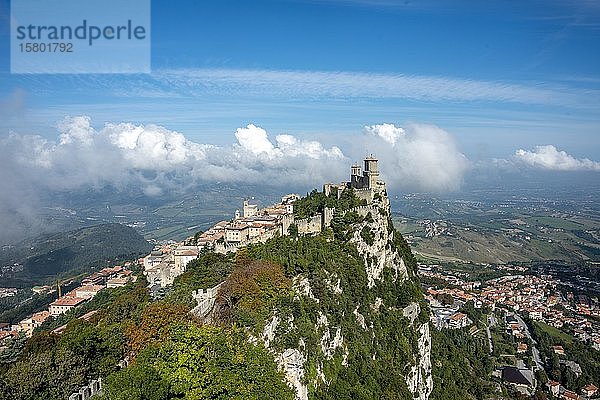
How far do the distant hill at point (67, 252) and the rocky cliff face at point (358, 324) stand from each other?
75.1 m

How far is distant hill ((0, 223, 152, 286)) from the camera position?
111m

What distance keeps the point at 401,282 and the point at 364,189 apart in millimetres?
9230

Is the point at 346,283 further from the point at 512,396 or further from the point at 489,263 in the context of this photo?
the point at 489,263

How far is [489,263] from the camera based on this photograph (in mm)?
160500

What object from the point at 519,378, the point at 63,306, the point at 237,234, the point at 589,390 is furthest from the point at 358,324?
the point at 589,390

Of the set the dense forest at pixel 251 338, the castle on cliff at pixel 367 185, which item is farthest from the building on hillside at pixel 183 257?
the castle on cliff at pixel 367 185

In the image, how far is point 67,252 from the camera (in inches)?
5094

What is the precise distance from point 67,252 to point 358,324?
113 metres

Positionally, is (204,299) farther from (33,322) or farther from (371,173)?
(33,322)

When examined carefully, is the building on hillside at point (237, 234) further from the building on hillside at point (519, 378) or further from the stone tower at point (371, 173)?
the building on hillside at point (519, 378)

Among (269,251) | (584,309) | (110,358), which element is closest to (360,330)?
(269,251)

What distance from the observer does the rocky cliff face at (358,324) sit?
86.3 feet

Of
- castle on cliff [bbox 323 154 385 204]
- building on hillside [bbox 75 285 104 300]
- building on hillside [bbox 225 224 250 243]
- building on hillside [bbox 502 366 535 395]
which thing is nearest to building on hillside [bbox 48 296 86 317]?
building on hillside [bbox 75 285 104 300]

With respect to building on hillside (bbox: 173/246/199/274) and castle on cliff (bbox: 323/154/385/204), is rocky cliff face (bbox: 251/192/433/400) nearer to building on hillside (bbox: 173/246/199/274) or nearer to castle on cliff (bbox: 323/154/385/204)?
castle on cliff (bbox: 323/154/385/204)
